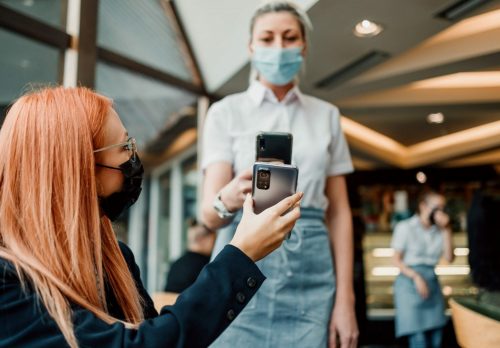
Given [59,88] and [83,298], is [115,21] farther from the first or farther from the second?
[83,298]

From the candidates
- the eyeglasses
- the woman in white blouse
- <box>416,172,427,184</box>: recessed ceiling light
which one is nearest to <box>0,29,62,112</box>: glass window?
the woman in white blouse

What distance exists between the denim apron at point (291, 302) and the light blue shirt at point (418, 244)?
359 cm

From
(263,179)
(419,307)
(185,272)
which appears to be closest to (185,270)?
(185,272)

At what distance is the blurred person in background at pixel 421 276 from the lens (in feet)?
14.4

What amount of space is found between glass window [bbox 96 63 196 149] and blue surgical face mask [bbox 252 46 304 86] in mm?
2383

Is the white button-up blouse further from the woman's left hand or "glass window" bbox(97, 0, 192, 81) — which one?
"glass window" bbox(97, 0, 192, 81)

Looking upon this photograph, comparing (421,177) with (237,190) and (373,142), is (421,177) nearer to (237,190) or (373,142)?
(373,142)

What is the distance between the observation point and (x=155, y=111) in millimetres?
4730

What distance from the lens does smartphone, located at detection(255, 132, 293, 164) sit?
3.45 ft

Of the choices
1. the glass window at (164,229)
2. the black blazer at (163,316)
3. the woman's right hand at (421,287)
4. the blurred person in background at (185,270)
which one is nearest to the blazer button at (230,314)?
the black blazer at (163,316)

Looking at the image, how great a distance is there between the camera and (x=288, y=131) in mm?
1315

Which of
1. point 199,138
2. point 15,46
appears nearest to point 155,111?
point 199,138

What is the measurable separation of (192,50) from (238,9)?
34.9 inches

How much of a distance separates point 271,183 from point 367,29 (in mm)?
2706
